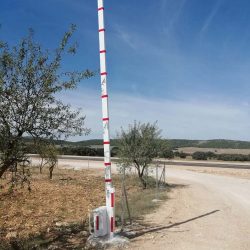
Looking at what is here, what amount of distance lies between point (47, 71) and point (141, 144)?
1773 cm

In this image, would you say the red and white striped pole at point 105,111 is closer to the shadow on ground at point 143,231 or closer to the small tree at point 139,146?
the shadow on ground at point 143,231

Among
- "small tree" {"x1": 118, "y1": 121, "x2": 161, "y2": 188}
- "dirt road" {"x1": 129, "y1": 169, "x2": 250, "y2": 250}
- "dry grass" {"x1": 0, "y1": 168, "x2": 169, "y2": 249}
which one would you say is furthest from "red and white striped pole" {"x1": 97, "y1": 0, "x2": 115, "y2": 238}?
"small tree" {"x1": 118, "y1": 121, "x2": 161, "y2": 188}

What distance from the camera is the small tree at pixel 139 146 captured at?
28484mm

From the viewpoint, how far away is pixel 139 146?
28.6 metres

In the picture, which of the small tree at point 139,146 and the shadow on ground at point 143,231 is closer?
the shadow on ground at point 143,231

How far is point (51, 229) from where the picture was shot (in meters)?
14.5

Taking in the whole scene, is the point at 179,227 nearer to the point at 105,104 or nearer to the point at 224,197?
the point at 105,104

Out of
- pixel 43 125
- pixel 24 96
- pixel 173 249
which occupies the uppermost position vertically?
pixel 24 96

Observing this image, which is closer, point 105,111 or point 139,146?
point 105,111

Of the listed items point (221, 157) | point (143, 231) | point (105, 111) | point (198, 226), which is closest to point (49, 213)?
point (143, 231)

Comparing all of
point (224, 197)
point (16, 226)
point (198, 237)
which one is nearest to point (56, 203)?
point (16, 226)

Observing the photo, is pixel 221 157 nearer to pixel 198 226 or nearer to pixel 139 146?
pixel 139 146

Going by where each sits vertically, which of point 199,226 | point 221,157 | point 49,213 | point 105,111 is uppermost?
point 221,157

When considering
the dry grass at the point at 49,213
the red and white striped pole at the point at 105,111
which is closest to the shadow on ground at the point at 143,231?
the red and white striped pole at the point at 105,111
